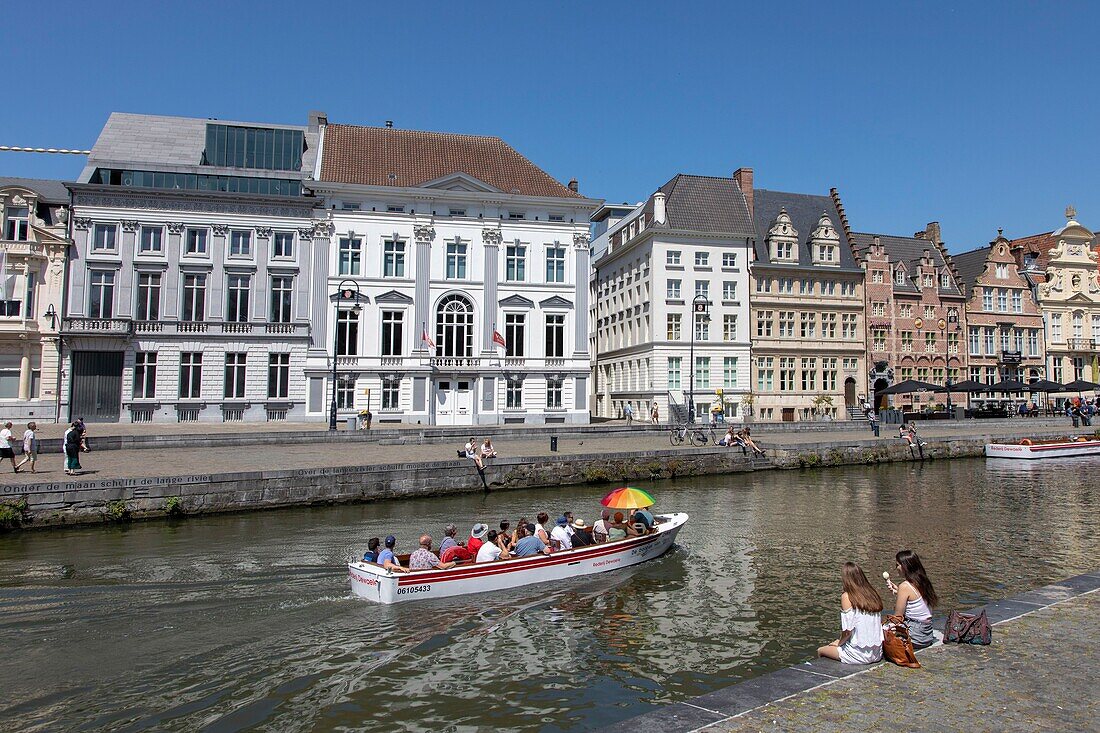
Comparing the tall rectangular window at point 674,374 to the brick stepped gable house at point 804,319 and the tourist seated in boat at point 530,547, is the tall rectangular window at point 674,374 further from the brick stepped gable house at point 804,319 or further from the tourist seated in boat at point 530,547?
the tourist seated in boat at point 530,547

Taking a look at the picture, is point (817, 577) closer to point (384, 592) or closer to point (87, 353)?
point (384, 592)

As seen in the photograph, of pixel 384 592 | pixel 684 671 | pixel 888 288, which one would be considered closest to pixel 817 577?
pixel 684 671

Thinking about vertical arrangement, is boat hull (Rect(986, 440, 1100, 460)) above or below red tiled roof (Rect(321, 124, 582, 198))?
below

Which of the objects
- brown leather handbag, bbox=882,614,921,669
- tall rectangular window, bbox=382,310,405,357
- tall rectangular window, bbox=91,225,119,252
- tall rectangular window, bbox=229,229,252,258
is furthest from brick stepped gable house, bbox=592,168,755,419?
brown leather handbag, bbox=882,614,921,669

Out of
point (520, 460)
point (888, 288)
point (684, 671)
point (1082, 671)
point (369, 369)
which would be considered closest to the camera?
point (1082, 671)

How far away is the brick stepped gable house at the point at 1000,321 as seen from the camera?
206 feet

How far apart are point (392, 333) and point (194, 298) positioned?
39.5 ft

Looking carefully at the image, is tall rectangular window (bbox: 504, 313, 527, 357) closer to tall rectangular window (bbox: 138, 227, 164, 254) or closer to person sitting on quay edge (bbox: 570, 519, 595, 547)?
tall rectangular window (bbox: 138, 227, 164, 254)

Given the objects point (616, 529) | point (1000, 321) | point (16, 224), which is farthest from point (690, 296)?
point (16, 224)

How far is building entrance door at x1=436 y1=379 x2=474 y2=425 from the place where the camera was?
47875 millimetres

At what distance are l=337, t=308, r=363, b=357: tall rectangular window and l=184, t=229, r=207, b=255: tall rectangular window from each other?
911 centimetres

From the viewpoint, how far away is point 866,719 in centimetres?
656

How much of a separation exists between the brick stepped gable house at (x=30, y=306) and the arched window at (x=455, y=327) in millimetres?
22294

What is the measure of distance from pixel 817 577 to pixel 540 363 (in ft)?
116
